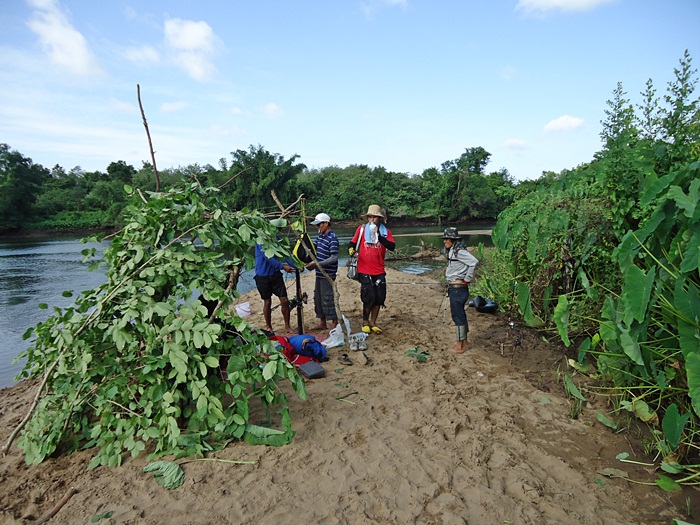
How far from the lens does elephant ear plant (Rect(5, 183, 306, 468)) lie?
2705 mm

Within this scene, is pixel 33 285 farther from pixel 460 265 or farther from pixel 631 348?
pixel 631 348

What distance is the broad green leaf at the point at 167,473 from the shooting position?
2.47 m

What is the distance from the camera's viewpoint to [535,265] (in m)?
5.54

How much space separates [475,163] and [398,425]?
62968 millimetres

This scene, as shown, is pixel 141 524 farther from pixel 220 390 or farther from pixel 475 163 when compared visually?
pixel 475 163

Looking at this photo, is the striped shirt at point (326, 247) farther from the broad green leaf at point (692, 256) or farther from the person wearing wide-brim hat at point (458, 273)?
the broad green leaf at point (692, 256)

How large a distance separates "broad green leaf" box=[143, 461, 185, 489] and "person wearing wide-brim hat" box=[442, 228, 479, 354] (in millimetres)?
3429

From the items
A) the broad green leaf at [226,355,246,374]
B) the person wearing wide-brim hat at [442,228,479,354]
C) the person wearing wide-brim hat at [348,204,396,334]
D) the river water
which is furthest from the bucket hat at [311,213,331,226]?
the broad green leaf at [226,355,246,374]

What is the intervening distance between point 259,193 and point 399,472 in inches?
1541

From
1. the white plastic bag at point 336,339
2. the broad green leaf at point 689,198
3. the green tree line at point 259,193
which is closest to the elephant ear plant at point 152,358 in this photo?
the white plastic bag at point 336,339

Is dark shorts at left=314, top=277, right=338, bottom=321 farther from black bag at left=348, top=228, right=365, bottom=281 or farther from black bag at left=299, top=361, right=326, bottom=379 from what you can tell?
black bag at left=299, top=361, right=326, bottom=379

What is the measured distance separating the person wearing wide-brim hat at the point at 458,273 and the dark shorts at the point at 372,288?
0.99 metres

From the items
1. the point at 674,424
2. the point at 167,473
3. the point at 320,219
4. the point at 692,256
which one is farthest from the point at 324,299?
the point at 692,256

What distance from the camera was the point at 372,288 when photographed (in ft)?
18.0
